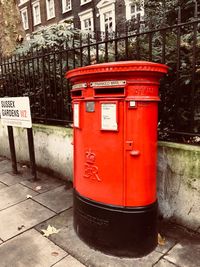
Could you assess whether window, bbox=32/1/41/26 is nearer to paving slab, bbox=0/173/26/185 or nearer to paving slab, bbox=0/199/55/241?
paving slab, bbox=0/173/26/185

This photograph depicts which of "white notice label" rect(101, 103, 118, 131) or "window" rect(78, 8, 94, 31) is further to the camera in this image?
"window" rect(78, 8, 94, 31)

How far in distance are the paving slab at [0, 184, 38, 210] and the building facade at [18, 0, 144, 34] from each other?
1376 cm

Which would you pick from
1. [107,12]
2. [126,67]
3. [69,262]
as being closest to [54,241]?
[69,262]

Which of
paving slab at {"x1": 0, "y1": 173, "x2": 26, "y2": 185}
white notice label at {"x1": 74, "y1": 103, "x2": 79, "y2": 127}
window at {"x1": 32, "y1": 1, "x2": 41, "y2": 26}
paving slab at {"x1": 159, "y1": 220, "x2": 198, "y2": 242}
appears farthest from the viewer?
window at {"x1": 32, "y1": 1, "x2": 41, "y2": 26}

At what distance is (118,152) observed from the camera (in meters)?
2.09

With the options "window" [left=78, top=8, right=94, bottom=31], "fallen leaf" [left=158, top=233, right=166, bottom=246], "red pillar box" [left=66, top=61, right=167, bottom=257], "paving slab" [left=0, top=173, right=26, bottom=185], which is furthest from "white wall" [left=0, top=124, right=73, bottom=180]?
"window" [left=78, top=8, right=94, bottom=31]

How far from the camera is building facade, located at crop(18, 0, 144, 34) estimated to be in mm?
19023

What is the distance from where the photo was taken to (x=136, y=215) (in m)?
2.15

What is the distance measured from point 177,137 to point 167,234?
108 cm

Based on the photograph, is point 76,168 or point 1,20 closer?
point 76,168

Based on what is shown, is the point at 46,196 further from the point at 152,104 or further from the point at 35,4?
the point at 35,4

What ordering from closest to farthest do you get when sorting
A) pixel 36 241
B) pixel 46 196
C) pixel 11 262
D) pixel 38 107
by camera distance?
pixel 11 262, pixel 36 241, pixel 46 196, pixel 38 107

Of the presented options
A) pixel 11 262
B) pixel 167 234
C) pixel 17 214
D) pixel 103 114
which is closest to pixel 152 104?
pixel 103 114

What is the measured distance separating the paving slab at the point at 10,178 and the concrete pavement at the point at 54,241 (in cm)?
45
